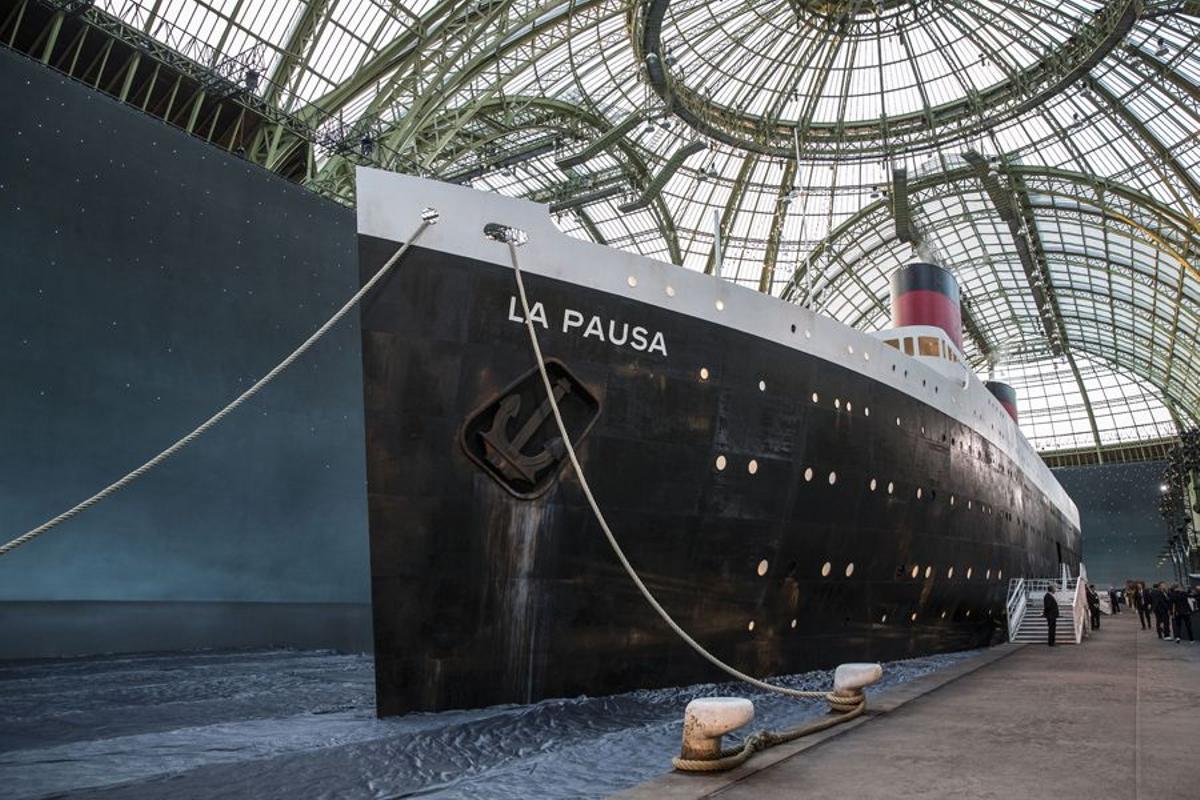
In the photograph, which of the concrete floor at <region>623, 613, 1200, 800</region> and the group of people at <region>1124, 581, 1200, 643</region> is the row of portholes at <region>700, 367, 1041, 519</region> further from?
the group of people at <region>1124, 581, 1200, 643</region>

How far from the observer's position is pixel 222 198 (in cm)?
1447

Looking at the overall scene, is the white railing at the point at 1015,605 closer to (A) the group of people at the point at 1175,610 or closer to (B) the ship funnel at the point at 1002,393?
(A) the group of people at the point at 1175,610

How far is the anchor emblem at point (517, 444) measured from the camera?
7070 mm

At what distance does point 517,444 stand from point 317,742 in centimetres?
338

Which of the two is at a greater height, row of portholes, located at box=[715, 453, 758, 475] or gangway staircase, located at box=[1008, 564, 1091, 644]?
row of portholes, located at box=[715, 453, 758, 475]

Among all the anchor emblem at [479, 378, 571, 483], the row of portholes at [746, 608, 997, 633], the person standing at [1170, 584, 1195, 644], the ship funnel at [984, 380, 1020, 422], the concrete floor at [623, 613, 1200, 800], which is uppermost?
the ship funnel at [984, 380, 1020, 422]

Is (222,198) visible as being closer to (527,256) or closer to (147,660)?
(147,660)

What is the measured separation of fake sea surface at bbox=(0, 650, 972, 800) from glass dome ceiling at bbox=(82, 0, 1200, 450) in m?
12.3

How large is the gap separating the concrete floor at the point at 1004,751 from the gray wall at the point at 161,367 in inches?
444

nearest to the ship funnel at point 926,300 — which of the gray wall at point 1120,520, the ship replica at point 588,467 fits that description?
the ship replica at point 588,467

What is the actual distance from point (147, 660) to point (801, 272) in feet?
108

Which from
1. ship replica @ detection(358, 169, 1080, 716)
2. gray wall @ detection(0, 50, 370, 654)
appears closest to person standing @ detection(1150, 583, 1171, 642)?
ship replica @ detection(358, 169, 1080, 716)

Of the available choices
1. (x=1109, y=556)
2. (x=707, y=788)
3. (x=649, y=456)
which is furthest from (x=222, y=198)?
(x=1109, y=556)

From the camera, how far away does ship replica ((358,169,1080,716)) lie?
692cm
